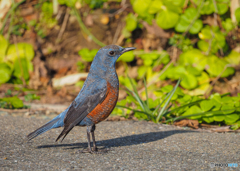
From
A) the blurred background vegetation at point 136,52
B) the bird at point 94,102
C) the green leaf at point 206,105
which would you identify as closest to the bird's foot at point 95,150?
the bird at point 94,102

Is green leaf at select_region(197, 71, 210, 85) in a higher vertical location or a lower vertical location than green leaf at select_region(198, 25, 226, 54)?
lower

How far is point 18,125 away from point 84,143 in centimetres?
109

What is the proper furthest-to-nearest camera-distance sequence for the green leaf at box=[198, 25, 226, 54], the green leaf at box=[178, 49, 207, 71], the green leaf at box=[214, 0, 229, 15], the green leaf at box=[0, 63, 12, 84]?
the green leaf at box=[0, 63, 12, 84] → the green leaf at box=[214, 0, 229, 15] → the green leaf at box=[198, 25, 226, 54] → the green leaf at box=[178, 49, 207, 71]

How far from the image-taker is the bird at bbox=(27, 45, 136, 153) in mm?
3422

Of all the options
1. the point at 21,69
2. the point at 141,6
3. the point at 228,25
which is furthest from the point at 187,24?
the point at 21,69

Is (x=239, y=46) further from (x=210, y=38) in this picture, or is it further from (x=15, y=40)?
(x=15, y=40)

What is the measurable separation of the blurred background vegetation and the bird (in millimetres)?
1327

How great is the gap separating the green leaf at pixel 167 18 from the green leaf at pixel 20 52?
3.17m

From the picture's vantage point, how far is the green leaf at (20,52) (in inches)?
288

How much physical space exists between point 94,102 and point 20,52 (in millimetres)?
4614

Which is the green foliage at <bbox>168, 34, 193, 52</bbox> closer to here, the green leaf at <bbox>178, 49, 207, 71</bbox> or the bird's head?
the green leaf at <bbox>178, 49, 207, 71</bbox>

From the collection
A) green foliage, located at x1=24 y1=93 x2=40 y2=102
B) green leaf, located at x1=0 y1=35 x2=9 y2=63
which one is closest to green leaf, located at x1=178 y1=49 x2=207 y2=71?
green foliage, located at x1=24 y1=93 x2=40 y2=102

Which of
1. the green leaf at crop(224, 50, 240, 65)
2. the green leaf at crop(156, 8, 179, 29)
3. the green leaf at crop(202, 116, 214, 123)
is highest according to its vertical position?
the green leaf at crop(156, 8, 179, 29)

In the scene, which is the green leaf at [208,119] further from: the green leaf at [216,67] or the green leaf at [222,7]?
the green leaf at [222,7]
